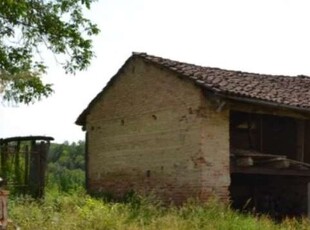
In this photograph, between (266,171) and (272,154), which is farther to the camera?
(272,154)

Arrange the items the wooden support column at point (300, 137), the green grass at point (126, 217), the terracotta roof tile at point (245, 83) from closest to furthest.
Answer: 1. the green grass at point (126, 217)
2. the terracotta roof tile at point (245, 83)
3. the wooden support column at point (300, 137)

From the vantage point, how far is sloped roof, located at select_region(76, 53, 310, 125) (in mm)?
14207

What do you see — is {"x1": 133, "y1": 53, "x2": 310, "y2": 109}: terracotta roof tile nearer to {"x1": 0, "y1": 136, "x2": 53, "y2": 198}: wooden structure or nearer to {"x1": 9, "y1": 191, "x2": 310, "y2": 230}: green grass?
{"x1": 9, "y1": 191, "x2": 310, "y2": 230}: green grass

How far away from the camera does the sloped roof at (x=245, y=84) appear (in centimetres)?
1421

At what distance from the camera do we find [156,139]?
52.4 ft

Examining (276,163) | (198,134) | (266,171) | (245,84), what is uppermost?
(245,84)

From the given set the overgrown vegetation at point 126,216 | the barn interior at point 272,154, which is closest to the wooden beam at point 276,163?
the barn interior at point 272,154

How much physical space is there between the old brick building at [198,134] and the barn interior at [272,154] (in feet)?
0.10

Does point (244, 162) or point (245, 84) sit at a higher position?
point (245, 84)

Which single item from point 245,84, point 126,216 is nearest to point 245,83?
point 245,84

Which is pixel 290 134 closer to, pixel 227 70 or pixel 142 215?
pixel 227 70

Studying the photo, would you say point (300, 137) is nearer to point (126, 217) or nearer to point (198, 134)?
point (198, 134)

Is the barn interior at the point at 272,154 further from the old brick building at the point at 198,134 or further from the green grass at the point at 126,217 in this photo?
the green grass at the point at 126,217

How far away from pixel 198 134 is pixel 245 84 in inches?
94.5
